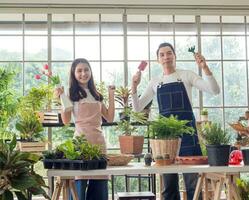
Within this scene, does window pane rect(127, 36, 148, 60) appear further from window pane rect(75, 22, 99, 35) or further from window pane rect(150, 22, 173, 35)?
window pane rect(75, 22, 99, 35)

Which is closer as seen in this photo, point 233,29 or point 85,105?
point 85,105

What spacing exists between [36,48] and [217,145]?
320 cm

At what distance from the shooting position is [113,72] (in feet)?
16.3

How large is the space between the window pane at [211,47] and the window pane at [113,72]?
1106 millimetres

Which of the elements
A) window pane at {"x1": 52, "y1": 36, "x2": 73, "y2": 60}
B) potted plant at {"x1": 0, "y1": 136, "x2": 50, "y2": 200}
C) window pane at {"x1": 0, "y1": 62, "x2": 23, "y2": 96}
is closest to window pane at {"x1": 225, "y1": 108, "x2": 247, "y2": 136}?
window pane at {"x1": 52, "y1": 36, "x2": 73, "y2": 60}

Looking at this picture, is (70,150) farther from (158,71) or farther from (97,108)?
(158,71)

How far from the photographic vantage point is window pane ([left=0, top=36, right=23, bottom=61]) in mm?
4875

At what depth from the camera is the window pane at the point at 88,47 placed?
16.4 feet

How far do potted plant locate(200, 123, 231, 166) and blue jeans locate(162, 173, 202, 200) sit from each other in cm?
46

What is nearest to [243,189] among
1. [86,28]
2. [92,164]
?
[92,164]

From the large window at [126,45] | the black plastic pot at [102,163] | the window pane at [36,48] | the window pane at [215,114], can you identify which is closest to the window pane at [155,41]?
the large window at [126,45]

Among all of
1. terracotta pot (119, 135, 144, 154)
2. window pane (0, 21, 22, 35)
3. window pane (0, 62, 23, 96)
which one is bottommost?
terracotta pot (119, 135, 144, 154)

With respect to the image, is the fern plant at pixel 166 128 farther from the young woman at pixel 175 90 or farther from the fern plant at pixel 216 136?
the young woman at pixel 175 90

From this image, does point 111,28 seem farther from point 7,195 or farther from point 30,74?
point 7,195
